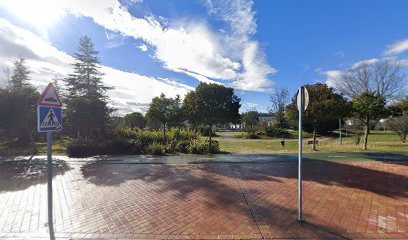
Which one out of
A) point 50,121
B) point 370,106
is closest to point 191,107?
point 50,121

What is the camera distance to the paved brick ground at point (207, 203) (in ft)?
12.0

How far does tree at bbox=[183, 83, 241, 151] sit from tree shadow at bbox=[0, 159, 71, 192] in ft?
21.7

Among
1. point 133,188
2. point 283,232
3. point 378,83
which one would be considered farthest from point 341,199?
point 378,83

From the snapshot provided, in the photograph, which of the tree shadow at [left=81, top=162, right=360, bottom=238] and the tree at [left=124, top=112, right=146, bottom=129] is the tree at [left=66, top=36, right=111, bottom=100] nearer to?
the tree at [left=124, top=112, right=146, bottom=129]

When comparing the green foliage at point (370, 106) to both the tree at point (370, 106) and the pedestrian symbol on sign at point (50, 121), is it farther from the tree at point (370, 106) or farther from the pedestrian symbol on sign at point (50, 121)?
the pedestrian symbol on sign at point (50, 121)

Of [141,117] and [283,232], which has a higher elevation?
[141,117]

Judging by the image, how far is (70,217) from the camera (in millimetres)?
4160

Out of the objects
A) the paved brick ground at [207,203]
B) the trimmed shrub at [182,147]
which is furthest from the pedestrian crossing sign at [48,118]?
the trimmed shrub at [182,147]

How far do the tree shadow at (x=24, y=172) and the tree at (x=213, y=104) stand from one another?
661 cm

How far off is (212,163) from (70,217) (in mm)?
5578

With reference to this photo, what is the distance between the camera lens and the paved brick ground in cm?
367

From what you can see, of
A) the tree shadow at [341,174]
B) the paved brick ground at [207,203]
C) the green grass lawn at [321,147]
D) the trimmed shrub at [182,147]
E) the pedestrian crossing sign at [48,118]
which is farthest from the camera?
the green grass lawn at [321,147]

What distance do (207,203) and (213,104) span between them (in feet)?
24.1

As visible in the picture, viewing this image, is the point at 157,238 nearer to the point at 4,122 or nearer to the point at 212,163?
the point at 212,163
